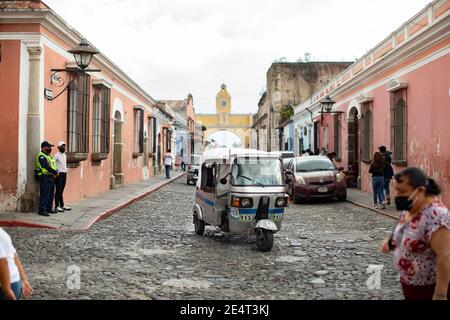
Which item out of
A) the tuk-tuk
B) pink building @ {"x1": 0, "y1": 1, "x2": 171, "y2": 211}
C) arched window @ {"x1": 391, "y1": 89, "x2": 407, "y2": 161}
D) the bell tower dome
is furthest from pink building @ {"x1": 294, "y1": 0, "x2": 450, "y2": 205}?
the bell tower dome

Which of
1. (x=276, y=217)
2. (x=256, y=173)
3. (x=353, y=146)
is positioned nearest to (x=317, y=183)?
(x=353, y=146)

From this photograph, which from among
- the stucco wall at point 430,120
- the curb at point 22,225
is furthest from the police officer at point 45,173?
the stucco wall at point 430,120

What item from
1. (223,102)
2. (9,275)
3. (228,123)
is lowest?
(9,275)

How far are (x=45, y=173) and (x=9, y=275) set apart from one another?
7.38m

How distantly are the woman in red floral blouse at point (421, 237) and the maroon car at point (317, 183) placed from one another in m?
11.4

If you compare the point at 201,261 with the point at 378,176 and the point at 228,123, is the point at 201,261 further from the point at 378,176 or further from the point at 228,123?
the point at 228,123

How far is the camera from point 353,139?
2103cm

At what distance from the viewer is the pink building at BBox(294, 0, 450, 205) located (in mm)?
11812

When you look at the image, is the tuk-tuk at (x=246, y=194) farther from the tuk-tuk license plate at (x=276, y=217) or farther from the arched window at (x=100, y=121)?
the arched window at (x=100, y=121)

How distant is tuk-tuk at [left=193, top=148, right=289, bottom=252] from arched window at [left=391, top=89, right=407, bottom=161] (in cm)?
752

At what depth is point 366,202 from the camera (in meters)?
15.0
